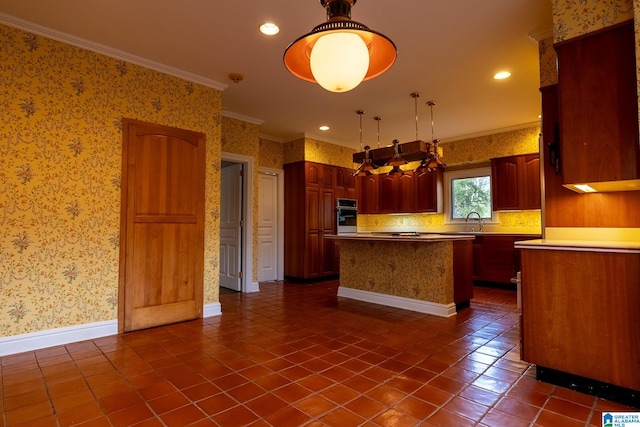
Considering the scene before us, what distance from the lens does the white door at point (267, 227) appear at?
243 inches

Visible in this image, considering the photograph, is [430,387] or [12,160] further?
[12,160]

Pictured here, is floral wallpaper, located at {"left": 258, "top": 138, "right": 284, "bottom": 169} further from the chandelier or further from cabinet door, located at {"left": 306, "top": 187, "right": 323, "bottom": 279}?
the chandelier

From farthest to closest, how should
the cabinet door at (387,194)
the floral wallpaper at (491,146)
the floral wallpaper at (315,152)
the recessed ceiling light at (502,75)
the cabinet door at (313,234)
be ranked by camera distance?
the cabinet door at (387,194) → the floral wallpaper at (315,152) → the cabinet door at (313,234) → the floral wallpaper at (491,146) → the recessed ceiling light at (502,75)

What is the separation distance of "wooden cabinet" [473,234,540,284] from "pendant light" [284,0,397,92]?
16.7ft

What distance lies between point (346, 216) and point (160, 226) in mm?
4074

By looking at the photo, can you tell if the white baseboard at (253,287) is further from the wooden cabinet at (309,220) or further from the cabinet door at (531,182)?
the cabinet door at (531,182)

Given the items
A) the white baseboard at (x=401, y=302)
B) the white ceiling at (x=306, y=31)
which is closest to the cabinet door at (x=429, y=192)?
the white ceiling at (x=306, y=31)

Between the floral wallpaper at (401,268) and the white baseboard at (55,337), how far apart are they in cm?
289

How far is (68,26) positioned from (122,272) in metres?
2.18

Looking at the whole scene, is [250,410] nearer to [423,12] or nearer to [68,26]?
[423,12]

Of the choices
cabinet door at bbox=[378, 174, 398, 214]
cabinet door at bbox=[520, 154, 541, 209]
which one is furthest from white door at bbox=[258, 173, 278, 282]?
cabinet door at bbox=[520, 154, 541, 209]

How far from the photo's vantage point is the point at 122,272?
3240 mm

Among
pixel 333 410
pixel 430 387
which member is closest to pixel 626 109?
pixel 430 387

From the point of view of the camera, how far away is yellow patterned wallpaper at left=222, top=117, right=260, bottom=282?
16.6 feet
